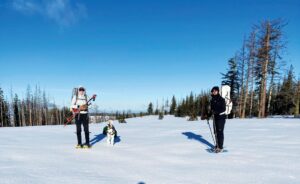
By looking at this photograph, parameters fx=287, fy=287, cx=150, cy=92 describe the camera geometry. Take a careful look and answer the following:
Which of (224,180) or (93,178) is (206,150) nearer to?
(224,180)

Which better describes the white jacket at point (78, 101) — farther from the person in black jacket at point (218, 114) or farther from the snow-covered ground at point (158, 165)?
the person in black jacket at point (218, 114)

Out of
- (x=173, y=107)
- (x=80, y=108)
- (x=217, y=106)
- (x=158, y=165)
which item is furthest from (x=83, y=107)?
(x=173, y=107)

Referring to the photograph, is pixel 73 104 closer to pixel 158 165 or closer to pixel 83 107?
pixel 83 107

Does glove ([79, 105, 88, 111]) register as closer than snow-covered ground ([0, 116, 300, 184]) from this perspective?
No

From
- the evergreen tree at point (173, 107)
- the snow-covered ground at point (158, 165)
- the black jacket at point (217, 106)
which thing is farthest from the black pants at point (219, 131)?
the evergreen tree at point (173, 107)

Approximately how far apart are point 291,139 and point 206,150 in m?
4.46

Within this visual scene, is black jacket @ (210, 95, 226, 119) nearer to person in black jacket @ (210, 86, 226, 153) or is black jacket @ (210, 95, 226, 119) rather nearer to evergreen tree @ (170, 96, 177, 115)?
person in black jacket @ (210, 86, 226, 153)

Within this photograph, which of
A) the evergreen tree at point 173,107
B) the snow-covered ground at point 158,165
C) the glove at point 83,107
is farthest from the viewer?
the evergreen tree at point 173,107

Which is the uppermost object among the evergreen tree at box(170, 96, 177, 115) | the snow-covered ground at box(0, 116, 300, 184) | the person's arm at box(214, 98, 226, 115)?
the person's arm at box(214, 98, 226, 115)

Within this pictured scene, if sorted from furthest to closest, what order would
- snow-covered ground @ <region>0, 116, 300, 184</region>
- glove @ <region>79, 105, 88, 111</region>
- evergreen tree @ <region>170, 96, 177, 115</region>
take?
evergreen tree @ <region>170, 96, 177, 115</region>
glove @ <region>79, 105, 88, 111</region>
snow-covered ground @ <region>0, 116, 300, 184</region>

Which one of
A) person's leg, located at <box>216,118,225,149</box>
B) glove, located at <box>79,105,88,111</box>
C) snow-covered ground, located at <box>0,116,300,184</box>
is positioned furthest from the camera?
glove, located at <box>79,105,88,111</box>

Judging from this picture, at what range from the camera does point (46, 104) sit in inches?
4094

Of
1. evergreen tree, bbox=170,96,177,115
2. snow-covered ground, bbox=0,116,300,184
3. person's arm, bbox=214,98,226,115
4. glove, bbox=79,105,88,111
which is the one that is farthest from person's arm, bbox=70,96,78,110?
evergreen tree, bbox=170,96,177,115

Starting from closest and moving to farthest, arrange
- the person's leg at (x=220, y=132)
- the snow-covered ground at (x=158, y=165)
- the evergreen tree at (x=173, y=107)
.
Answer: the snow-covered ground at (x=158, y=165) → the person's leg at (x=220, y=132) → the evergreen tree at (x=173, y=107)
